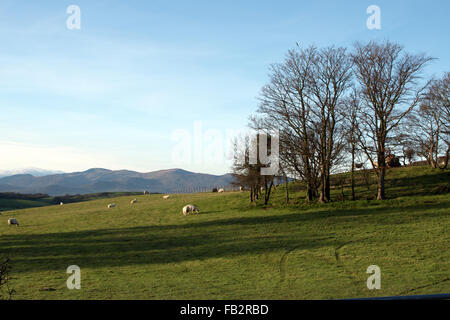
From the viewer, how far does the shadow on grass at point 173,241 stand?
23672 mm

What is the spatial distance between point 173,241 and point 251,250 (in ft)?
24.8

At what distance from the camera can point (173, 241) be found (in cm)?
2883

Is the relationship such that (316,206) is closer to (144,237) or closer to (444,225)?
(444,225)

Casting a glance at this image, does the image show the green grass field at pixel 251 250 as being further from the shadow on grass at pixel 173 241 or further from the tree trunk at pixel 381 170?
the tree trunk at pixel 381 170

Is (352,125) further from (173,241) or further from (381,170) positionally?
(173,241)

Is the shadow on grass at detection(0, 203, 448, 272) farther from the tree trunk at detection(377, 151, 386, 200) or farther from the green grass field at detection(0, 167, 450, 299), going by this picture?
the tree trunk at detection(377, 151, 386, 200)

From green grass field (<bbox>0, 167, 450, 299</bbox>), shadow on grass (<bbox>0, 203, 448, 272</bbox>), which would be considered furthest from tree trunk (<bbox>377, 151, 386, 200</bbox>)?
shadow on grass (<bbox>0, 203, 448, 272</bbox>)

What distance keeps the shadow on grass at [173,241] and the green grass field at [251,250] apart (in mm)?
91

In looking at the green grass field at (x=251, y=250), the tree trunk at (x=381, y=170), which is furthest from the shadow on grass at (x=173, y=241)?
the tree trunk at (x=381, y=170)

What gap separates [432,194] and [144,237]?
30.5 m

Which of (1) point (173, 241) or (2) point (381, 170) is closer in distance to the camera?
(1) point (173, 241)

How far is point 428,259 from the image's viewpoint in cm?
1923

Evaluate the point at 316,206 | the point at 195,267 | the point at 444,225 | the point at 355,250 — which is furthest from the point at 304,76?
the point at 195,267

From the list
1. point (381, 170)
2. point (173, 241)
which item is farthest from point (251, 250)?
point (381, 170)
